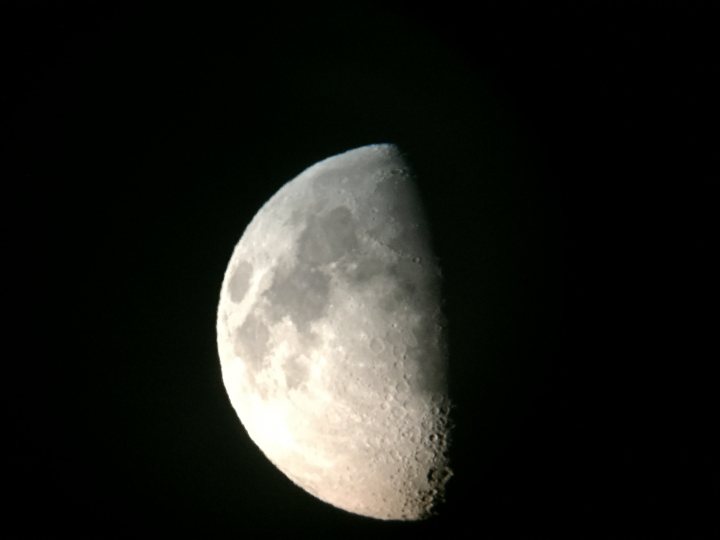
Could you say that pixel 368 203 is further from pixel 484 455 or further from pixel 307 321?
pixel 484 455

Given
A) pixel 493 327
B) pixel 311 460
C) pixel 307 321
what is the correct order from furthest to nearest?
pixel 311 460
pixel 307 321
pixel 493 327

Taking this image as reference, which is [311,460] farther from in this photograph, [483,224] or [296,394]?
[483,224]

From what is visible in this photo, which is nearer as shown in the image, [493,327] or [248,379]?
[493,327]

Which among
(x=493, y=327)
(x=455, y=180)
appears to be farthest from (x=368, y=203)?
(x=493, y=327)

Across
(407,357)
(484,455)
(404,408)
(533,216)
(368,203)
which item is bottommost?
(484,455)

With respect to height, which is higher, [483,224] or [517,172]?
[517,172]

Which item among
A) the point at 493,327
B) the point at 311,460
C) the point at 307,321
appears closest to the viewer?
the point at 493,327
